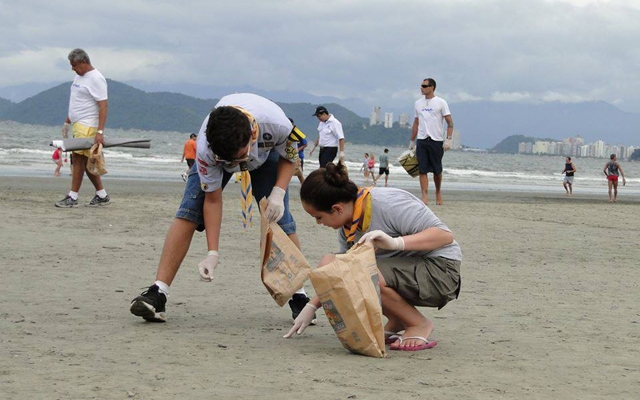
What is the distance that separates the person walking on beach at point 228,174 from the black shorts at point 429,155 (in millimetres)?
8026

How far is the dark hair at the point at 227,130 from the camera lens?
430cm

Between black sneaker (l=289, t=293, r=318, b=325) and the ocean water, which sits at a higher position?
black sneaker (l=289, t=293, r=318, b=325)

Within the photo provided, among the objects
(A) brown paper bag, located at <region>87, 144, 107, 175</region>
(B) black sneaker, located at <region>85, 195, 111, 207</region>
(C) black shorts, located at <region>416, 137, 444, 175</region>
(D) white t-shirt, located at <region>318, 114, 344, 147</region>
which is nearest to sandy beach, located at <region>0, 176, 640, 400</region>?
(A) brown paper bag, located at <region>87, 144, 107, 175</region>

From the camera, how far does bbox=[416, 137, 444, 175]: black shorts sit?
13070mm

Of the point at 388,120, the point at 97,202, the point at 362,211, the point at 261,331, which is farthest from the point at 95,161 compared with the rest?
the point at 388,120

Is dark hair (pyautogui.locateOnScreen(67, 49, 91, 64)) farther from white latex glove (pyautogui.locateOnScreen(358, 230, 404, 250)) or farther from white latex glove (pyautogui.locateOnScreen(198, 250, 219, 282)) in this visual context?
white latex glove (pyautogui.locateOnScreen(358, 230, 404, 250))

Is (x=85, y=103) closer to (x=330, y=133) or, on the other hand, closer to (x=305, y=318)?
(x=330, y=133)

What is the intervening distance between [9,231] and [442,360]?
18.0 ft

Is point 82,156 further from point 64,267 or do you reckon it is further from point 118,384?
point 118,384

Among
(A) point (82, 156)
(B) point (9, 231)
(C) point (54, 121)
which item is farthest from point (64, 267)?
(C) point (54, 121)

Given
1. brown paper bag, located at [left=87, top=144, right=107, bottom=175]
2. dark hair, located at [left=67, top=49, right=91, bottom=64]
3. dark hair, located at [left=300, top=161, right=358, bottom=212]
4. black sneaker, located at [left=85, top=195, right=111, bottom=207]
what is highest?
dark hair, located at [left=67, top=49, right=91, bottom=64]

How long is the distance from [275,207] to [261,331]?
2.12 ft

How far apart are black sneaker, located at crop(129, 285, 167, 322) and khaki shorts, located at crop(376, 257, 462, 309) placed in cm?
120

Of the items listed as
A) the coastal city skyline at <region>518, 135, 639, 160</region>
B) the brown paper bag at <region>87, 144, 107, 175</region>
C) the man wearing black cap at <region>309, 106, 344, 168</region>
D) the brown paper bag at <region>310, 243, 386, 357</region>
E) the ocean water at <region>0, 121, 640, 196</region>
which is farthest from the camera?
the coastal city skyline at <region>518, 135, 639, 160</region>
